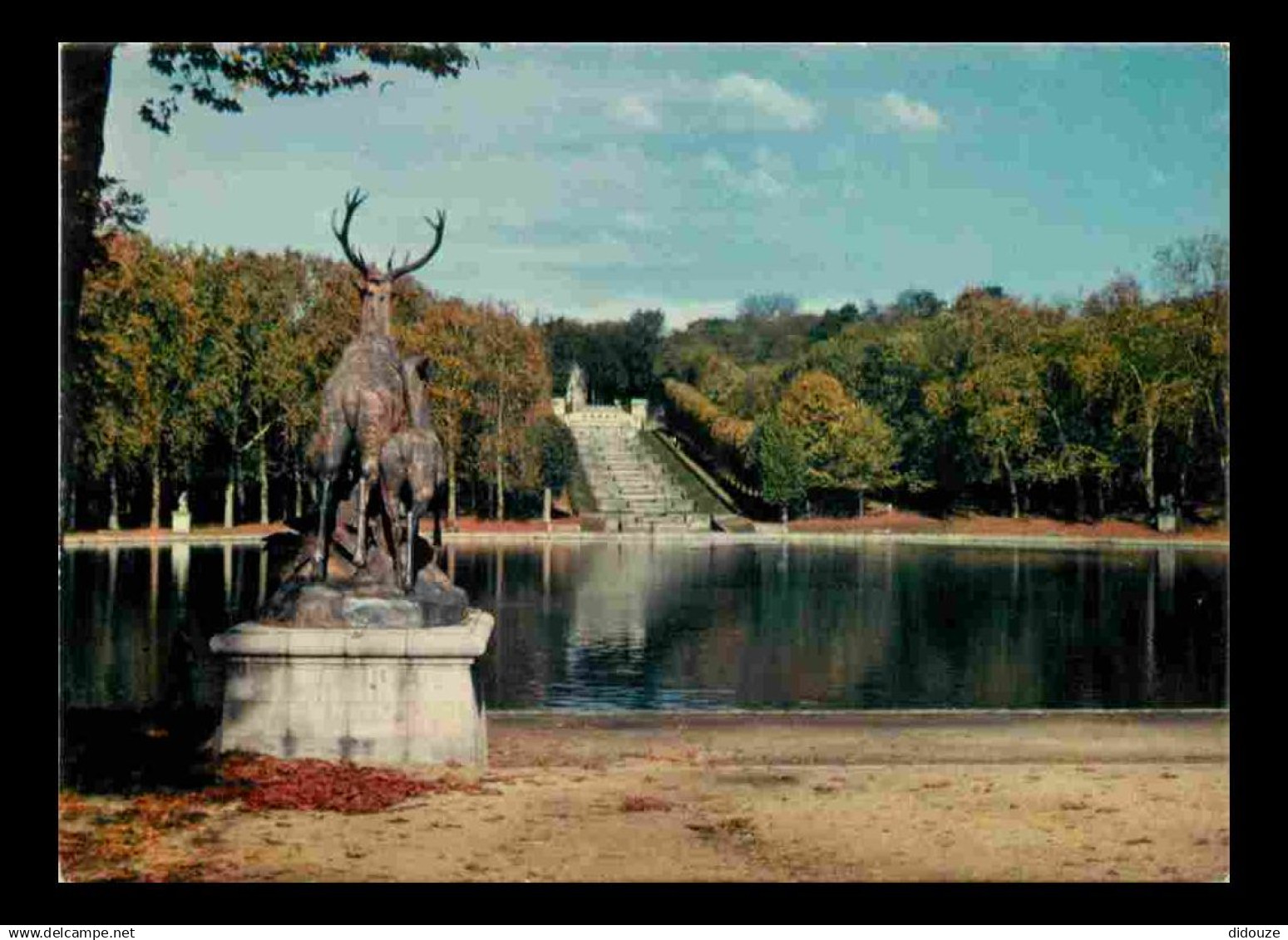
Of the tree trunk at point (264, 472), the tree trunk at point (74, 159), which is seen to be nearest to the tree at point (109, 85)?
the tree trunk at point (74, 159)

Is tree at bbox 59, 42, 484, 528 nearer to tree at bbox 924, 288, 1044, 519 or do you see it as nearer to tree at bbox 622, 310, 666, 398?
tree at bbox 924, 288, 1044, 519

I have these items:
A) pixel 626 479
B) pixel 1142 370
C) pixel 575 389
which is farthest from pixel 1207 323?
pixel 575 389

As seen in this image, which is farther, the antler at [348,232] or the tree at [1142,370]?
the tree at [1142,370]

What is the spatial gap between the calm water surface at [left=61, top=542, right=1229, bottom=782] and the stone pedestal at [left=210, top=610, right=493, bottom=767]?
88 centimetres

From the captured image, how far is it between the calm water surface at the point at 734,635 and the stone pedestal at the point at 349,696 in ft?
2.87

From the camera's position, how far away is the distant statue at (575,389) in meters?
106

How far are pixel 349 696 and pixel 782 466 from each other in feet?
187

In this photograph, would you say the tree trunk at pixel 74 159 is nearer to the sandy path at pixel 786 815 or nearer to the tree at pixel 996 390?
the sandy path at pixel 786 815

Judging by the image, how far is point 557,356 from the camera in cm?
11156

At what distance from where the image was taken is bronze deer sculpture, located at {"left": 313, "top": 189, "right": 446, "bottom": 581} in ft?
40.4

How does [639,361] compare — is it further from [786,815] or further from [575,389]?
[786,815]

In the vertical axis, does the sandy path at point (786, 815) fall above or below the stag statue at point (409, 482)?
below
